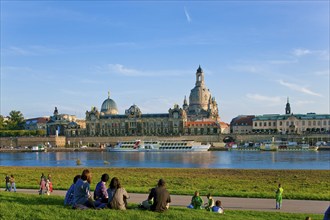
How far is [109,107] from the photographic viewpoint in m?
158

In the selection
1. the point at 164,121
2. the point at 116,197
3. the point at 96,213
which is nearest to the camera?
the point at 96,213

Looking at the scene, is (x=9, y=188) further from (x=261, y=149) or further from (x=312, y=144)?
(x=312, y=144)

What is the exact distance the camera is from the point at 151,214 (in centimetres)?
1125

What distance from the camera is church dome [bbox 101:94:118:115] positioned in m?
156

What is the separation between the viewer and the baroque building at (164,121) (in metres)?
136

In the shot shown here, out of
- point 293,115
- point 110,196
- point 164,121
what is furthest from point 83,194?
point 164,121

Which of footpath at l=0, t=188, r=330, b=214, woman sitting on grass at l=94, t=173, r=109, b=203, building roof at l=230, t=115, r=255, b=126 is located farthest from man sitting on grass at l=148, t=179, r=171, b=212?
building roof at l=230, t=115, r=255, b=126

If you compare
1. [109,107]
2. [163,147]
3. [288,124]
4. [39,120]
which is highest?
[109,107]

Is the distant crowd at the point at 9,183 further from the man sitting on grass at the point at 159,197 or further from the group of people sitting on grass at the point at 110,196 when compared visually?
the man sitting on grass at the point at 159,197

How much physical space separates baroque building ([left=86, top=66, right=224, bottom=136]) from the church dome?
141cm

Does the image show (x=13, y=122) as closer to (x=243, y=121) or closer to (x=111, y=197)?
(x=243, y=121)

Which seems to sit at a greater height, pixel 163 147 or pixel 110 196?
pixel 110 196

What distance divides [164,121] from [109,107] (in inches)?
1028

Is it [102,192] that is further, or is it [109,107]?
[109,107]
